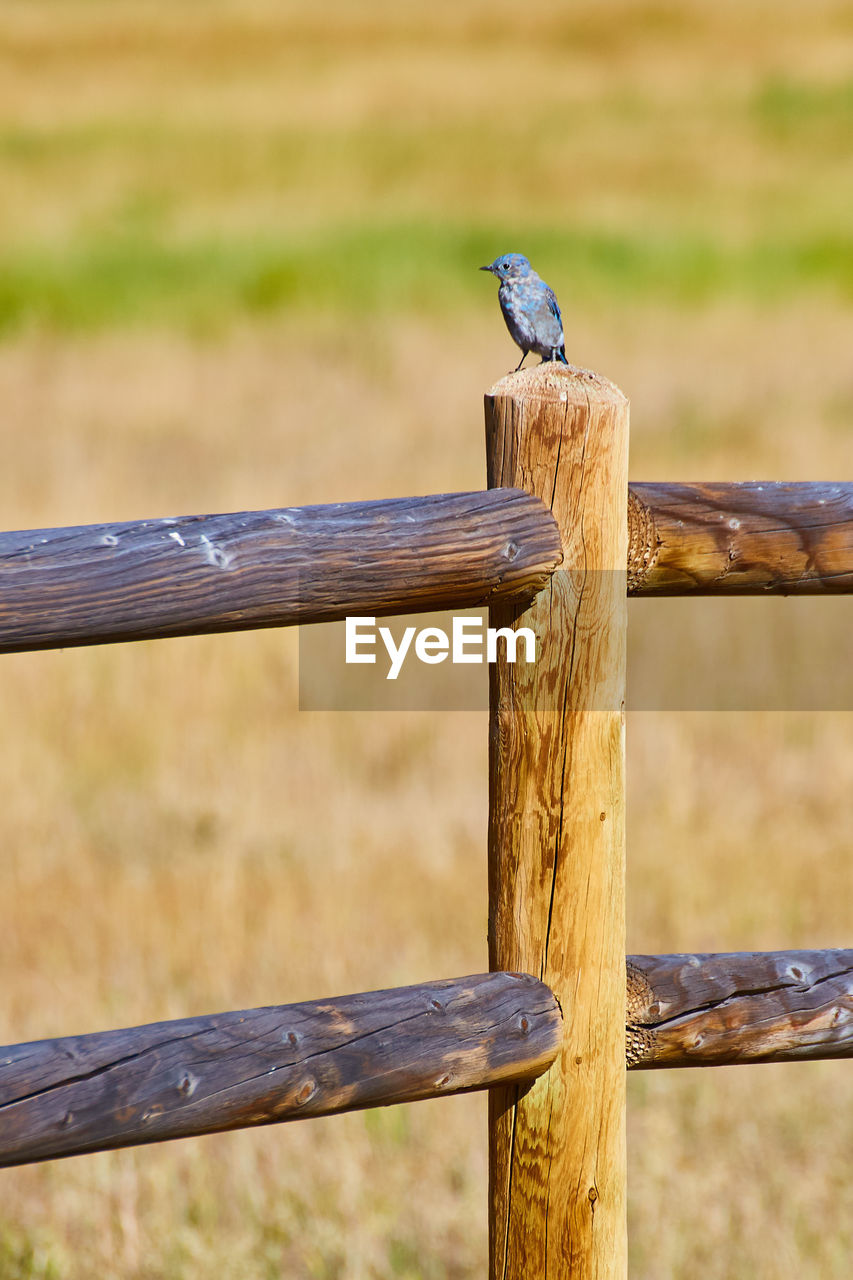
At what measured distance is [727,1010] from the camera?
2045mm

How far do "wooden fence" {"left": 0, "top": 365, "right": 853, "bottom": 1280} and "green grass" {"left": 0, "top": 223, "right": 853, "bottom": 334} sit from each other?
14.1 metres

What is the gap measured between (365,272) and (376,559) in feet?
54.8

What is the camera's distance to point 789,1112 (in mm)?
3504

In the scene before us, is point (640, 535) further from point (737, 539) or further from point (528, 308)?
point (528, 308)

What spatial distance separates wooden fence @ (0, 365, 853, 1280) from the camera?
5.53 feet

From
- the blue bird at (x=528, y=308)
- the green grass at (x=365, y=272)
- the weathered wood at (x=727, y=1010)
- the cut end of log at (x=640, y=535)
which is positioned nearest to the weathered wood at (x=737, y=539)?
the cut end of log at (x=640, y=535)

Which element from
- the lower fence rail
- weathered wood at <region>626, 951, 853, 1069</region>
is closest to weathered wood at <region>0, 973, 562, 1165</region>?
the lower fence rail

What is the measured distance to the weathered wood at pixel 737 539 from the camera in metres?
2.01

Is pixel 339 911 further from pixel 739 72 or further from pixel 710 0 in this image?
pixel 710 0

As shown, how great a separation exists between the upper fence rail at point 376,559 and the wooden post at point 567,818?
7cm

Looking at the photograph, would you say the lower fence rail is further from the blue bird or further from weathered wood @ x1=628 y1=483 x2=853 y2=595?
the blue bird

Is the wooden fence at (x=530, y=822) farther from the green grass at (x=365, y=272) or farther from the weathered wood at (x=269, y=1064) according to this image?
the green grass at (x=365, y=272)

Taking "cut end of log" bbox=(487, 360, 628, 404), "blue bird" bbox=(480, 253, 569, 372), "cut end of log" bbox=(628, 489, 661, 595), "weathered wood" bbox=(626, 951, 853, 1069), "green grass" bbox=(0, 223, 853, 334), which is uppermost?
"green grass" bbox=(0, 223, 853, 334)

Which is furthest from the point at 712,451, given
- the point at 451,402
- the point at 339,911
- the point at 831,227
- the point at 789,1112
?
the point at 831,227
